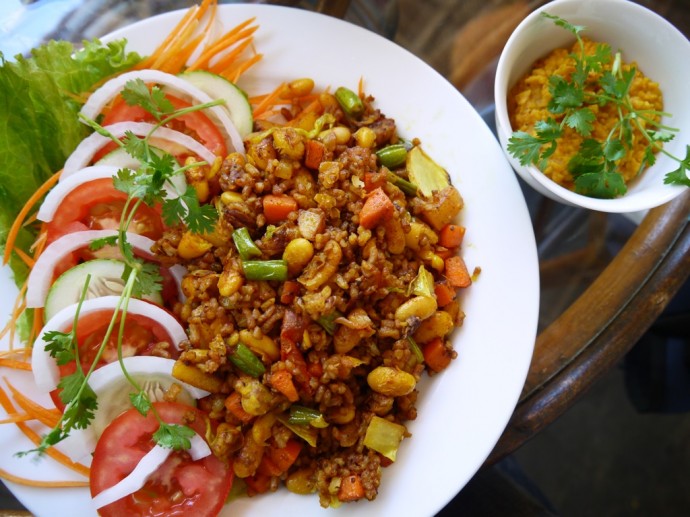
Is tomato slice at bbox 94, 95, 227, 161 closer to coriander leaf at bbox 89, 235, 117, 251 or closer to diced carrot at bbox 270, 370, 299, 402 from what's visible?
coriander leaf at bbox 89, 235, 117, 251

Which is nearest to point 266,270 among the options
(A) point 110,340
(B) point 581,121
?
(A) point 110,340

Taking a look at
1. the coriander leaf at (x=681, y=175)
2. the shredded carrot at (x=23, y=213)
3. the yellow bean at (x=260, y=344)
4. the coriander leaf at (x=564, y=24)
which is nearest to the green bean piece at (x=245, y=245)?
the yellow bean at (x=260, y=344)

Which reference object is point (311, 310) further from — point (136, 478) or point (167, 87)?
point (167, 87)

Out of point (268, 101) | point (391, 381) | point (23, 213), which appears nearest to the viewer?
point (391, 381)

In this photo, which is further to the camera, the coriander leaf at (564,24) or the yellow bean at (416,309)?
the coriander leaf at (564,24)

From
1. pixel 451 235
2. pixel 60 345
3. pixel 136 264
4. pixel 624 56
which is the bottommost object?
pixel 451 235

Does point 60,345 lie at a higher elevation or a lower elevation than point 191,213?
lower

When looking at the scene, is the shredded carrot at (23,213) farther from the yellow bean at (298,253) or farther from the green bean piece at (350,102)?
the green bean piece at (350,102)

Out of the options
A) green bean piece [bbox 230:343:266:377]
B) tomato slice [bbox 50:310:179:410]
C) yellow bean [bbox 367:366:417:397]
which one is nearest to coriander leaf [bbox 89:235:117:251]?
tomato slice [bbox 50:310:179:410]
